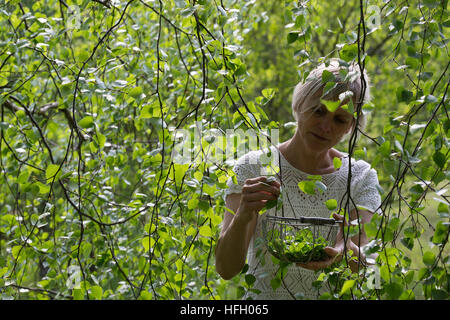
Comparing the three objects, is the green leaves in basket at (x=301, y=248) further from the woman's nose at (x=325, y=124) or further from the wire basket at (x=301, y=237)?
the woman's nose at (x=325, y=124)

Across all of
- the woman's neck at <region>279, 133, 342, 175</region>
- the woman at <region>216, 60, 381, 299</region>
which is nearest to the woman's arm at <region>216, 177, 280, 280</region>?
the woman at <region>216, 60, 381, 299</region>

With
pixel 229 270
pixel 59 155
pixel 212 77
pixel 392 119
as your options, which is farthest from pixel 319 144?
pixel 59 155

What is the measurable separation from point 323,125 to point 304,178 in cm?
17

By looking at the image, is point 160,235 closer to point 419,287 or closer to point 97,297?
point 97,297

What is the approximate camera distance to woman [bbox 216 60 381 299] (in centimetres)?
121

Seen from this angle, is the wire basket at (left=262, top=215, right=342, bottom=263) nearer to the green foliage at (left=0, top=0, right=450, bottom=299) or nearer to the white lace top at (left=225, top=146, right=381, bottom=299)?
the green foliage at (left=0, top=0, right=450, bottom=299)

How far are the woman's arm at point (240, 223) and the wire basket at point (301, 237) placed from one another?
44 mm

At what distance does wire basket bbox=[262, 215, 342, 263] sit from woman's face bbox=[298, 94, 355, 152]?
0.24 metres

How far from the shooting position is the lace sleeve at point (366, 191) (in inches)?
52.6

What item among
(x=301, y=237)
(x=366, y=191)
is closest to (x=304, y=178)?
(x=366, y=191)

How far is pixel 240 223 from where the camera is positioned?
1.15m

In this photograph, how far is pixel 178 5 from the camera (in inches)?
40.3

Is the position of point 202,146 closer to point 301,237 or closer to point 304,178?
point 301,237
